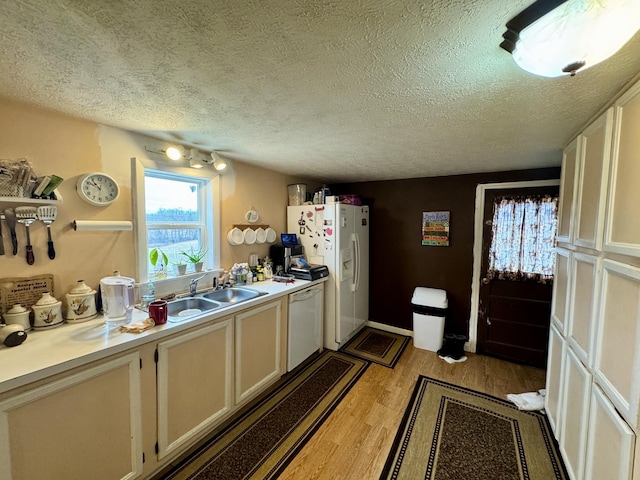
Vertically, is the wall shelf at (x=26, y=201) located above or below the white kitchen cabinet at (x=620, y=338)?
above

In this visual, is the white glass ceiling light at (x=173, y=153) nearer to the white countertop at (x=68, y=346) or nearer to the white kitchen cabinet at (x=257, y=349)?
the white countertop at (x=68, y=346)

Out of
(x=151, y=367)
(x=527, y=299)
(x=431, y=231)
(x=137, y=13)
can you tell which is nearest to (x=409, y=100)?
(x=137, y=13)

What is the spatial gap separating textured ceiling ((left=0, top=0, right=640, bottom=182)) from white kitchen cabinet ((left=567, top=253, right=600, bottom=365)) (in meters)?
0.84

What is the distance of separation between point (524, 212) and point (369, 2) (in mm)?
2963

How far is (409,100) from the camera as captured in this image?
1330mm

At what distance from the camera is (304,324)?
2.73 m

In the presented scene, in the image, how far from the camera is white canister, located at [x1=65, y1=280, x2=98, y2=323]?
5.19 feet

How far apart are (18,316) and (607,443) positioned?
2926 mm

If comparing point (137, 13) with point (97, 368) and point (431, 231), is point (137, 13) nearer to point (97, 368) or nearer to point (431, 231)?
point (97, 368)

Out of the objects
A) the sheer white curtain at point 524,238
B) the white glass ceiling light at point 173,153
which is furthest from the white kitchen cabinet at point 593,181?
the white glass ceiling light at point 173,153

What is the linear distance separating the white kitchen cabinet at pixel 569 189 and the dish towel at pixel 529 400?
54.6 inches

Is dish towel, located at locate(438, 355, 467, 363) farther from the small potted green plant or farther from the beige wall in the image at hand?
the beige wall

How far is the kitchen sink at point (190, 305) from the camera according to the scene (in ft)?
6.82

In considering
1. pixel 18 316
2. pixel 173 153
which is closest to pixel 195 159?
pixel 173 153
